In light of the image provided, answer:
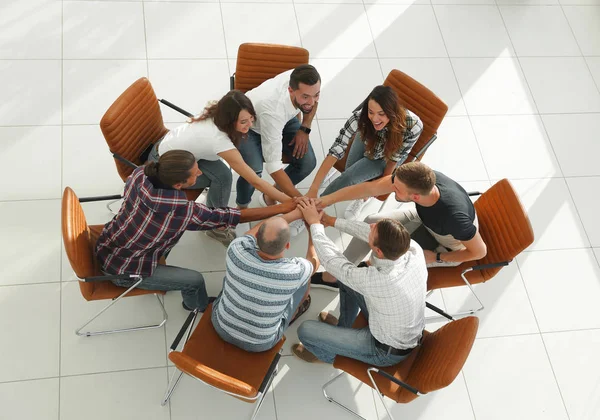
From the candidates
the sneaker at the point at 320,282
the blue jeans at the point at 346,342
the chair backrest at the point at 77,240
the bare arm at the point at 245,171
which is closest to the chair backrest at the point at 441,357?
the blue jeans at the point at 346,342

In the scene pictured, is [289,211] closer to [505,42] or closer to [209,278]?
[209,278]

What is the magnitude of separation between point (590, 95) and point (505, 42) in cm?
83

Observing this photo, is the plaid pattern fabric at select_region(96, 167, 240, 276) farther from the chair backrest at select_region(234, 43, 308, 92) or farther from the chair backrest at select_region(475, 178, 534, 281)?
the chair backrest at select_region(475, 178, 534, 281)

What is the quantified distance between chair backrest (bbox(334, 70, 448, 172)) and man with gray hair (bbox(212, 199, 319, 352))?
1.31 m

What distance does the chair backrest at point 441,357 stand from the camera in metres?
2.51

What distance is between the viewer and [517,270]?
12.7 ft

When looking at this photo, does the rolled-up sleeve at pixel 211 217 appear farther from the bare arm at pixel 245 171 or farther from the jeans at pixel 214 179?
the jeans at pixel 214 179

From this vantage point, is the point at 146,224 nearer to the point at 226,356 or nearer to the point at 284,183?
the point at 226,356

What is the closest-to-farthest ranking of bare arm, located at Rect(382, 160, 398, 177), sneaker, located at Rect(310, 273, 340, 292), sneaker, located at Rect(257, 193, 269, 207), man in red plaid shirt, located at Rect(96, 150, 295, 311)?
man in red plaid shirt, located at Rect(96, 150, 295, 311) → bare arm, located at Rect(382, 160, 398, 177) → sneaker, located at Rect(310, 273, 340, 292) → sneaker, located at Rect(257, 193, 269, 207)

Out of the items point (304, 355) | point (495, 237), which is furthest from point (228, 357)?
point (495, 237)

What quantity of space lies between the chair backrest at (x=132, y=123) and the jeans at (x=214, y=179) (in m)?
0.10

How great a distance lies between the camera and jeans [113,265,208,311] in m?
2.97

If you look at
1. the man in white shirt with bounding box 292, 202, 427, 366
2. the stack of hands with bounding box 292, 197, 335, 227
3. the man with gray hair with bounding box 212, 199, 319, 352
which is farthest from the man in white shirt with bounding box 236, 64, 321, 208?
the man with gray hair with bounding box 212, 199, 319, 352

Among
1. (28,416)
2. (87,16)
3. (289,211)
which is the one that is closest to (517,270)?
(289,211)
